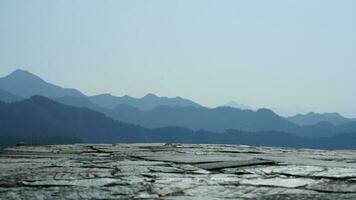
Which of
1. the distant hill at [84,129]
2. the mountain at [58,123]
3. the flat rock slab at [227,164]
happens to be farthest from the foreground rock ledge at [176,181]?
the mountain at [58,123]

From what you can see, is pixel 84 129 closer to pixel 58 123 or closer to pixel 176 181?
pixel 58 123

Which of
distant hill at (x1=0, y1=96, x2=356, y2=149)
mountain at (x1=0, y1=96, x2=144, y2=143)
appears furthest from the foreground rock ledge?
mountain at (x1=0, y1=96, x2=144, y2=143)

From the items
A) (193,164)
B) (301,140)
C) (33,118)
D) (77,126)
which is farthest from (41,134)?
(193,164)

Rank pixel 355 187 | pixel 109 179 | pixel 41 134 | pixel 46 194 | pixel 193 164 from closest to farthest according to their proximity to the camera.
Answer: pixel 46 194, pixel 355 187, pixel 109 179, pixel 193 164, pixel 41 134

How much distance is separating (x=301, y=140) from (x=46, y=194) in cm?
14177

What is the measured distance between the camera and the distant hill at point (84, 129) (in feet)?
349

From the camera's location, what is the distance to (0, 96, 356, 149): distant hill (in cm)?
10644

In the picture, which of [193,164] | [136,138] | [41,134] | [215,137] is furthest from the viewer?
[215,137]

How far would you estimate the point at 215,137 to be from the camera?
419ft

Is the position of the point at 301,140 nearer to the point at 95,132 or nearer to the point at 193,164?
the point at 95,132

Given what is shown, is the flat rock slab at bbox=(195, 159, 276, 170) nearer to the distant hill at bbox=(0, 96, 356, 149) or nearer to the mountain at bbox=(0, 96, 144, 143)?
the distant hill at bbox=(0, 96, 356, 149)

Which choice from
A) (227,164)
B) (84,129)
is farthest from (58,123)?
(227,164)

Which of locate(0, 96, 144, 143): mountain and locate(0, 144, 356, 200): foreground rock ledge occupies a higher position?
locate(0, 96, 144, 143): mountain

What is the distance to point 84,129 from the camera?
382 ft
